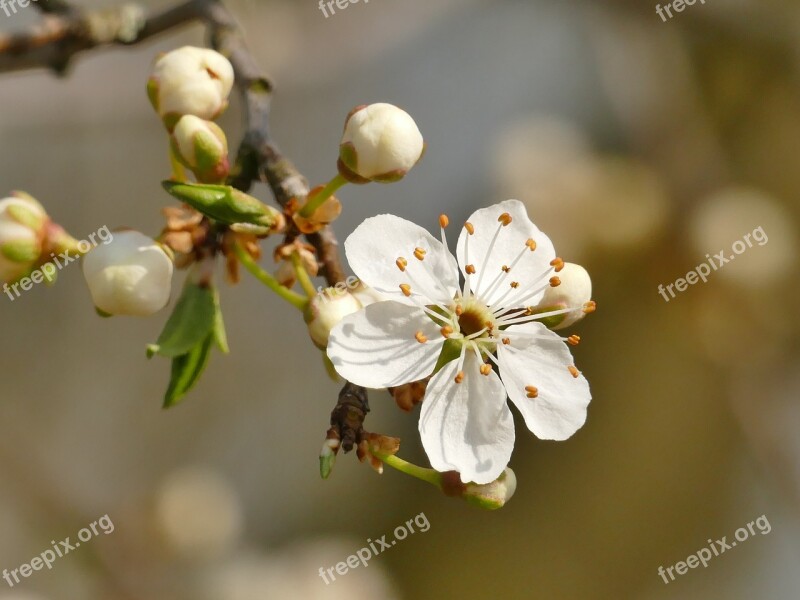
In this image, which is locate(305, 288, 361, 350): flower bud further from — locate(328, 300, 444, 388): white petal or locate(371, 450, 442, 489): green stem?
locate(371, 450, 442, 489): green stem

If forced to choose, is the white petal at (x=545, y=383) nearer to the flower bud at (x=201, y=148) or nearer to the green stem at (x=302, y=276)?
the green stem at (x=302, y=276)

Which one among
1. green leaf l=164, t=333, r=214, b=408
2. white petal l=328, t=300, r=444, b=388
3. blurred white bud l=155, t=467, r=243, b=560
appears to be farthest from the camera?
blurred white bud l=155, t=467, r=243, b=560

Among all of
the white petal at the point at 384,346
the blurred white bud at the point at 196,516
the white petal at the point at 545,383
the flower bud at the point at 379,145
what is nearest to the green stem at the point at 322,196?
the flower bud at the point at 379,145

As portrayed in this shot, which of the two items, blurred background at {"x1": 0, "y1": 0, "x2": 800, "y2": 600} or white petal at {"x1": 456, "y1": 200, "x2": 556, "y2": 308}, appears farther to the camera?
blurred background at {"x1": 0, "y1": 0, "x2": 800, "y2": 600}

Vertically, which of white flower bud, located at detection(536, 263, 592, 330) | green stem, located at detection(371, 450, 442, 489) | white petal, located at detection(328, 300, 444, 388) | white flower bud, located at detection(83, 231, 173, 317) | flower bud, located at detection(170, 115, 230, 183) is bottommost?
green stem, located at detection(371, 450, 442, 489)

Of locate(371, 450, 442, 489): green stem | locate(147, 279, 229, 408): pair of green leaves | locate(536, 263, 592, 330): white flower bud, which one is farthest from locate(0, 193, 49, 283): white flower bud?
locate(536, 263, 592, 330): white flower bud

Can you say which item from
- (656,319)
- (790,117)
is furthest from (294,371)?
(790,117)
